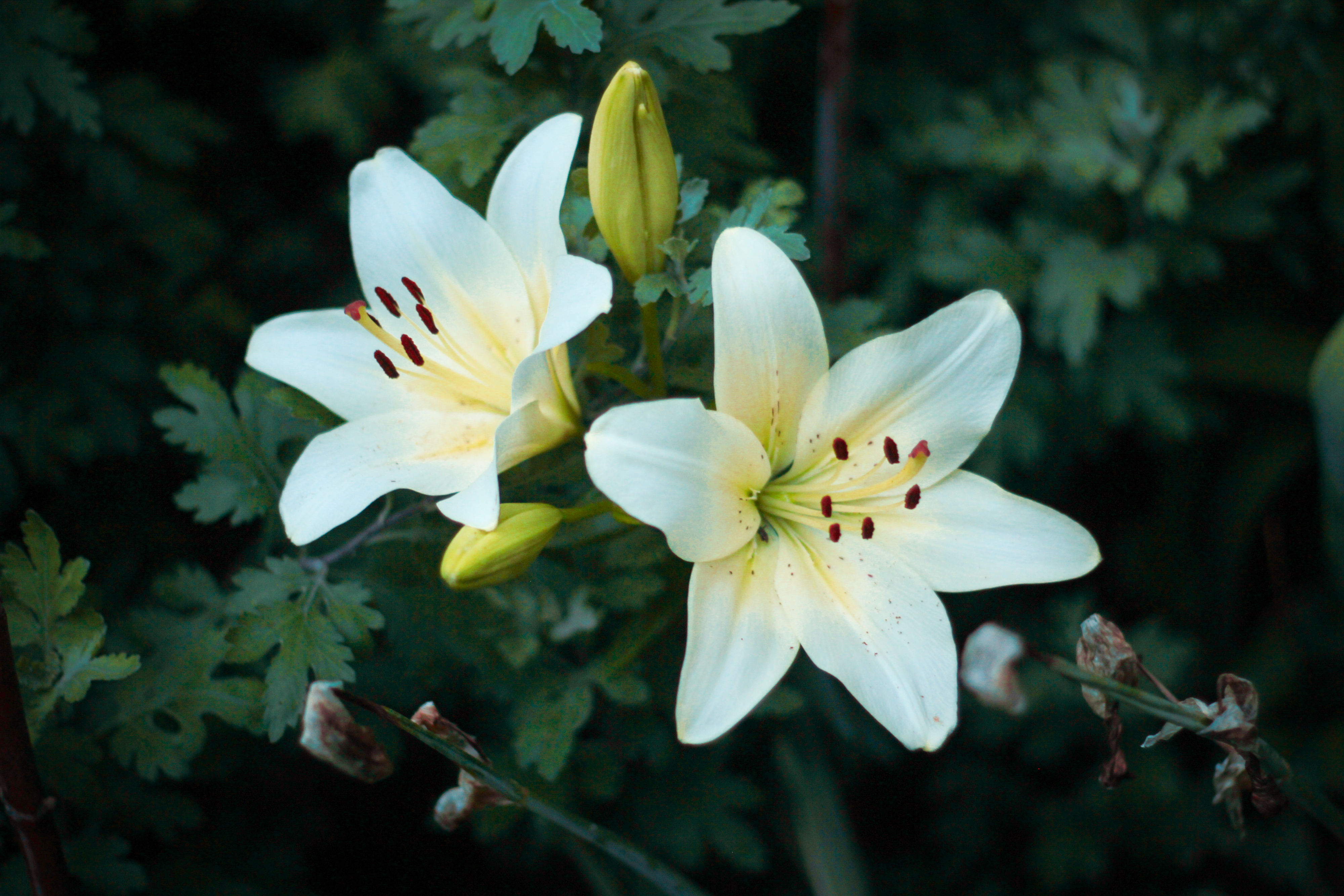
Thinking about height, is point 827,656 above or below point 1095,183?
above

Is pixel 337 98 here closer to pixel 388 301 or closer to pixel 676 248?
pixel 388 301

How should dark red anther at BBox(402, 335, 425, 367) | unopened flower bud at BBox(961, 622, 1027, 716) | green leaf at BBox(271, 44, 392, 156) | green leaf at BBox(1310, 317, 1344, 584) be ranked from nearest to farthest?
unopened flower bud at BBox(961, 622, 1027, 716) → dark red anther at BBox(402, 335, 425, 367) → green leaf at BBox(1310, 317, 1344, 584) → green leaf at BBox(271, 44, 392, 156)

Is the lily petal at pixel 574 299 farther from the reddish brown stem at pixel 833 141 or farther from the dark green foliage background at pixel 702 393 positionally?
the reddish brown stem at pixel 833 141

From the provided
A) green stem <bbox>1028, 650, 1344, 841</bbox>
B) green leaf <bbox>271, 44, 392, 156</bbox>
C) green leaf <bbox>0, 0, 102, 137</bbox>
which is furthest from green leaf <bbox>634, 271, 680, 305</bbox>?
green leaf <bbox>271, 44, 392, 156</bbox>

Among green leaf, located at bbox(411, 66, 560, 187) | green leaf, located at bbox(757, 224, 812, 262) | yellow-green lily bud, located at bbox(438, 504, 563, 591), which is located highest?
green leaf, located at bbox(411, 66, 560, 187)

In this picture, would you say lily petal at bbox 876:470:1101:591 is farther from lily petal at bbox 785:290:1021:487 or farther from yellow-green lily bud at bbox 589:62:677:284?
yellow-green lily bud at bbox 589:62:677:284

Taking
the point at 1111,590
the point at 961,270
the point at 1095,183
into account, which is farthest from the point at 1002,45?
the point at 1111,590

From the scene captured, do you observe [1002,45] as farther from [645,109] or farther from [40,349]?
[40,349]
